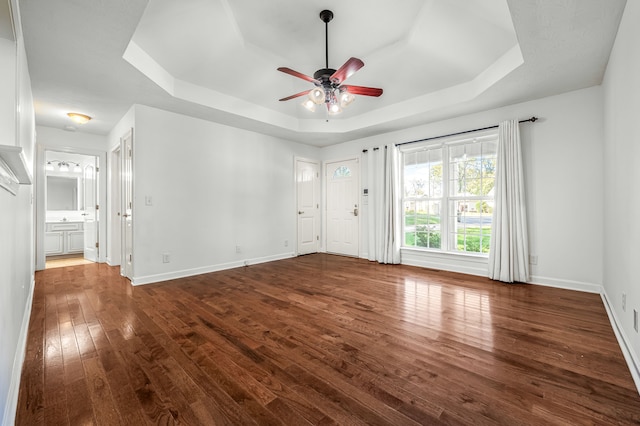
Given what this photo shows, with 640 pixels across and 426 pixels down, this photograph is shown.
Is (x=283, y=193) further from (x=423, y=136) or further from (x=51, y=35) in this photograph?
(x=51, y=35)

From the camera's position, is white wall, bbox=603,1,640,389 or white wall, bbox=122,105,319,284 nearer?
white wall, bbox=603,1,640,389

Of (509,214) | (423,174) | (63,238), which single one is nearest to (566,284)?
(509,214)

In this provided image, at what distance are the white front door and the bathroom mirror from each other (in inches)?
271

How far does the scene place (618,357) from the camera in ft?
6.28

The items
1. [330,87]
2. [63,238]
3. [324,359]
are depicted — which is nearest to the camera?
[324,359]

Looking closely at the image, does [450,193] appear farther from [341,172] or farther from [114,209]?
[114,209]

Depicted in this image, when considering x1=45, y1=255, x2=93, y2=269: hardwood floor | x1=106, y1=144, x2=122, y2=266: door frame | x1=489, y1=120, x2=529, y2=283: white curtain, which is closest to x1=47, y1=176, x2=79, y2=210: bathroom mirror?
x1=45, y1=255, x2=93, y2=269: hardwood floor

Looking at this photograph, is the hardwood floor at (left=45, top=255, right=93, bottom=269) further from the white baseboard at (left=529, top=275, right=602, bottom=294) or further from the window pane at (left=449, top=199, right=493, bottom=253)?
the white baseboard at (left=529, top=275, right=602, bottom=294)

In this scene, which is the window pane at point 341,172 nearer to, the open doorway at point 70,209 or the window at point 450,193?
the window at point 450,193

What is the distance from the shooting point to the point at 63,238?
20.8 feet

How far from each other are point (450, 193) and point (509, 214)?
95 cm

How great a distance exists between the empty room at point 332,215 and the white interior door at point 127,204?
7 centimetres

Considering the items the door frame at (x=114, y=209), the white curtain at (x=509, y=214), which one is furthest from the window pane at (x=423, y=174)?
the door frame at (x=114, y=209)

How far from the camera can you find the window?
4.24 metres
